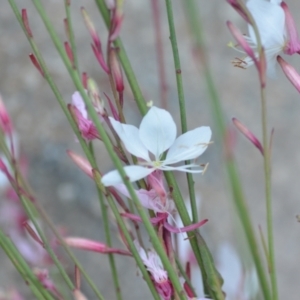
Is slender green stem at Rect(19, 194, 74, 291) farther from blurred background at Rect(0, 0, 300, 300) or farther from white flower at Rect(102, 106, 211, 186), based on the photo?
blurred background at Rect(0, 0, 300, 300)

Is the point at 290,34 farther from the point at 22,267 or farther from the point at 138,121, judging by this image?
the point at 138,121

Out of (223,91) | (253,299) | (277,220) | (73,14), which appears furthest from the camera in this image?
(73,14)

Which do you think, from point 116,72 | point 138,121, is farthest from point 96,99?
point 138,121

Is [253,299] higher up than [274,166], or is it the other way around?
[253,299]

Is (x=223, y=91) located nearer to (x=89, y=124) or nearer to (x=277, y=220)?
(x=277, y=220)


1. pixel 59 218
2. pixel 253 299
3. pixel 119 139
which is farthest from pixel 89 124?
pixel 59 218
